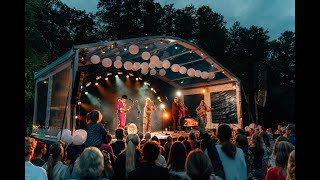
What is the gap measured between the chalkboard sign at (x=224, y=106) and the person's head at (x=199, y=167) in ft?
43.5

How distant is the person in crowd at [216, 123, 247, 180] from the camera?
11.7ft

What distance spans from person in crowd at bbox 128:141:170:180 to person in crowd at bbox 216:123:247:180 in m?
0.87

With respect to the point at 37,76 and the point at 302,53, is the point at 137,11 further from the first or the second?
the point at 302,53

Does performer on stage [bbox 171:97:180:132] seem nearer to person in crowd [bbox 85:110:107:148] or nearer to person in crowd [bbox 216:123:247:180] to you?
person in crowd [bbox 85:110:107:148]

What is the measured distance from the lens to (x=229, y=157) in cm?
361

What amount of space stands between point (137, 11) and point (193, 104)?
17.4 meters

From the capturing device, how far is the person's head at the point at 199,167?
9.44 feet

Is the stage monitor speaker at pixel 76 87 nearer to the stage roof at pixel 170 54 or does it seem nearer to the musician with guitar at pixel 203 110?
the stage roof at pixel 170 54

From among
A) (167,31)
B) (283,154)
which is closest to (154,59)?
(283,154)

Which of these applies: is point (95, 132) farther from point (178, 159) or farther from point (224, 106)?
point (224, 106)

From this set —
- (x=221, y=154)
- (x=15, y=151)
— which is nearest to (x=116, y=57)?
(x=221, y=154)

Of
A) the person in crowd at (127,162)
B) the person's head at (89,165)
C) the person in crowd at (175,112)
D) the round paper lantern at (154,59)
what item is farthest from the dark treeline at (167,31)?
the person's head at (89,165)

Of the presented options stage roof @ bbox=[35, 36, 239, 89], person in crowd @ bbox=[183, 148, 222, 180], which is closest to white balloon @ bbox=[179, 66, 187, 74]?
stage roof @ bbox=[35, 36, 239, 89]

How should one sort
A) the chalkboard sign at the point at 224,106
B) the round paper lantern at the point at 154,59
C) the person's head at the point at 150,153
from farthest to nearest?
the chalkboard sign at the point at 224,106 → the round paper lantern at the point at 154,59 → the person's head at the point at 150,153
